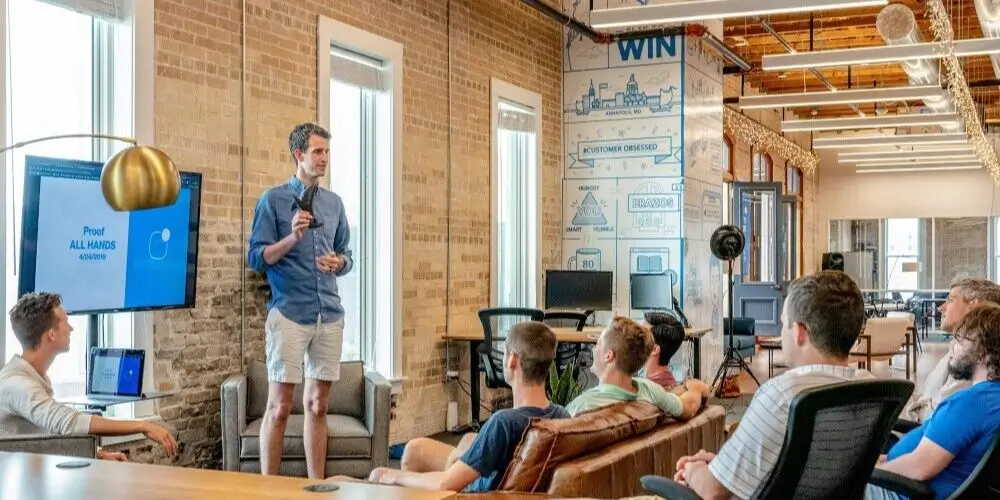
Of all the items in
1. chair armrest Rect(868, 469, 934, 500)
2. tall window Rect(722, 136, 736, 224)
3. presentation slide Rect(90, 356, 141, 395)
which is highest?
tall window Rect(722, 136, 736, 224)

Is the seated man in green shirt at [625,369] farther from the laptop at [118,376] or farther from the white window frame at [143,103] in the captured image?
the white window frame at [143,103]

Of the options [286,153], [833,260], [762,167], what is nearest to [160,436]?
[286,153]

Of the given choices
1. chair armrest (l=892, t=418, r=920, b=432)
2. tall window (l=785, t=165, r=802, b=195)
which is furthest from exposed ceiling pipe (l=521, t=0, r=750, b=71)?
tall window (l=785, t=165, r=802, b=195)

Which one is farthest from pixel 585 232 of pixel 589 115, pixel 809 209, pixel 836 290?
pixel 809 209

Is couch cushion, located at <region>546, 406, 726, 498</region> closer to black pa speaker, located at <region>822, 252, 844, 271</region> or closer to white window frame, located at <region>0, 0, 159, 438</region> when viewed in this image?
white window frame, located at <region>0, 0, 159, 438</region>

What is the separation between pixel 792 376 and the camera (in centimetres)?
302

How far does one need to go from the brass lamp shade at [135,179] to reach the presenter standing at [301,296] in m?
2.29

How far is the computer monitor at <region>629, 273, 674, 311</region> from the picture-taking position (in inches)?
424

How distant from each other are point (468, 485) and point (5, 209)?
307 cm

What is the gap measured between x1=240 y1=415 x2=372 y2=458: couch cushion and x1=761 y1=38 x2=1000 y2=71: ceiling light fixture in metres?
6.59

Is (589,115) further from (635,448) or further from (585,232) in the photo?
(635,448)

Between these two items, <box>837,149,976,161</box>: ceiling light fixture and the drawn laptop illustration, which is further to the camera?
<box>837,149,976,161</box>: ceiling light fixture

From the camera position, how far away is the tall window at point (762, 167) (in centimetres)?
2042

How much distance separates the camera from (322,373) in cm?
610
